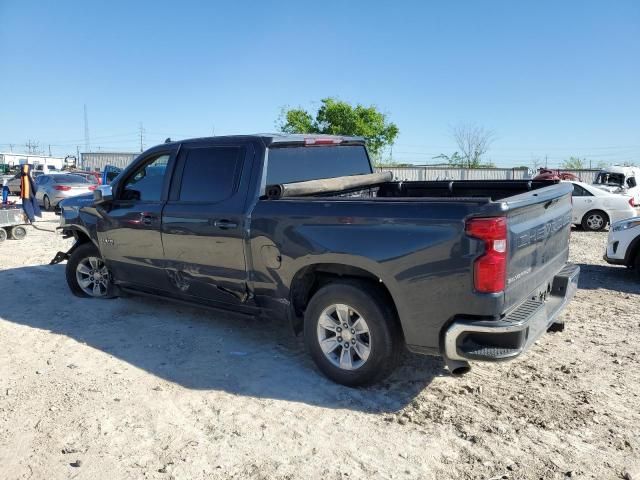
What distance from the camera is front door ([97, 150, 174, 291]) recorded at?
17.6 feet

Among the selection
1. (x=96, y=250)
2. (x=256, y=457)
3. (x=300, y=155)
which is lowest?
(x=256, y=457)

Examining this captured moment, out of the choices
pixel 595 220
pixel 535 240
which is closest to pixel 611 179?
pixel 595 220

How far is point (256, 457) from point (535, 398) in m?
2.08

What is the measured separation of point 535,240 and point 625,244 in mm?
4911

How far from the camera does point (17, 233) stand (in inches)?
493

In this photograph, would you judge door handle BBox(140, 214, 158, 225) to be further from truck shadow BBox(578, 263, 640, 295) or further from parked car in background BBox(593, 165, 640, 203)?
parked car in background BBox(593, 165, 640, 203)

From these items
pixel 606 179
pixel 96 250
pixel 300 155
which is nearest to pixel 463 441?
pixel 300 155

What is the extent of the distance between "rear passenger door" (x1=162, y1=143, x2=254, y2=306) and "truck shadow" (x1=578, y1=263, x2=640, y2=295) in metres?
5.17

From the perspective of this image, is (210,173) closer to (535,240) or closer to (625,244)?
(535,240)

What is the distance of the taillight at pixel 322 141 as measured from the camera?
5.04 metres

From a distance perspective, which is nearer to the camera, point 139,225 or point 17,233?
point 139,225

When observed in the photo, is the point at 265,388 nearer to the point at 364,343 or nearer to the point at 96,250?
the point at 364,343

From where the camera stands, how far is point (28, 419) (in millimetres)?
3646

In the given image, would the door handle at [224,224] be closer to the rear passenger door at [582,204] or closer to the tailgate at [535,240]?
the tailgate at [535,240]
